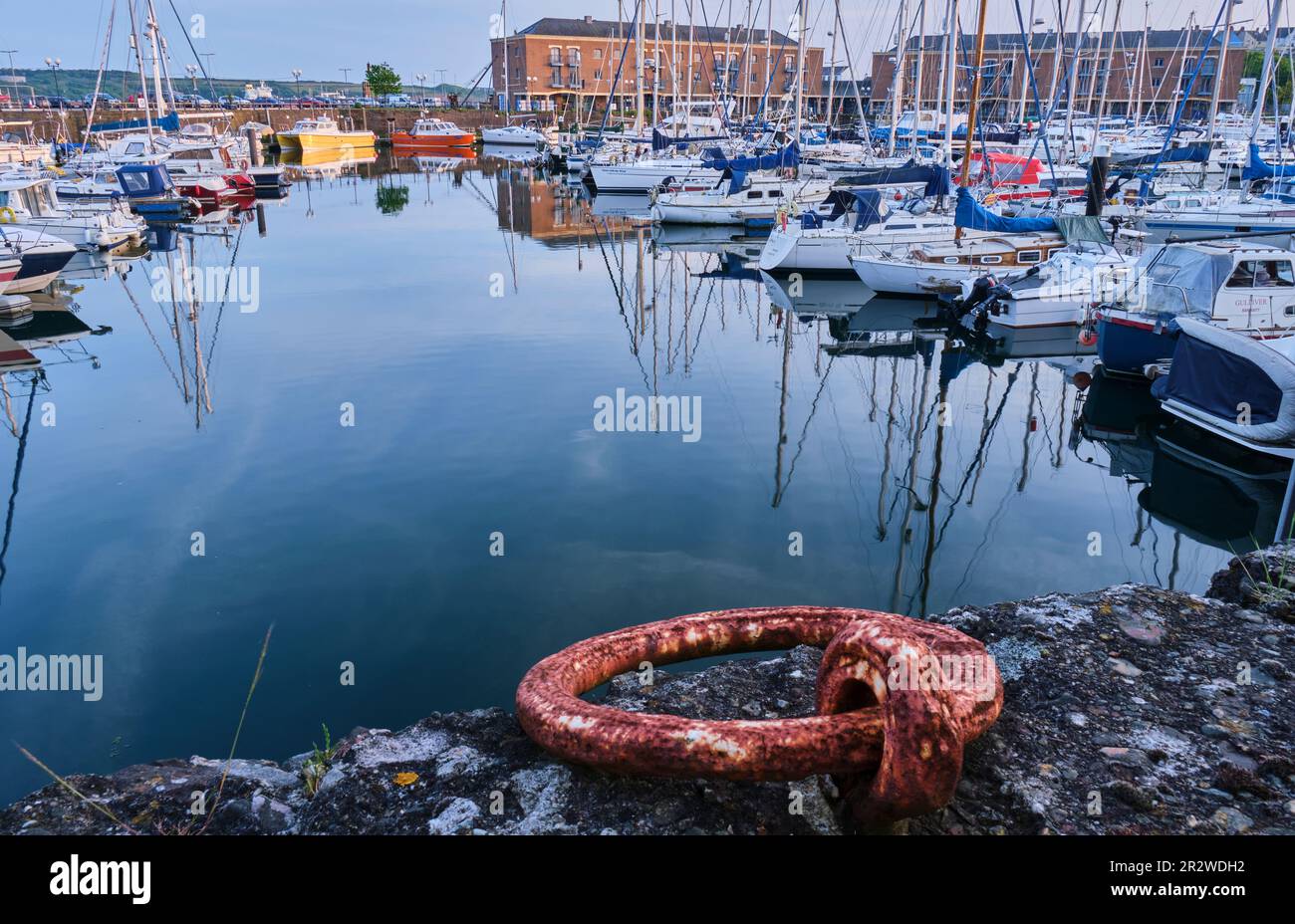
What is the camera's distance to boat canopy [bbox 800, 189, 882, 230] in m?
25.2

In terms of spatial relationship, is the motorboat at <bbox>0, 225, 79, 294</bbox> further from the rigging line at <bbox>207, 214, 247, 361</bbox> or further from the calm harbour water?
the rigging line at <bbox>207, 214, 247, 361</bbox>

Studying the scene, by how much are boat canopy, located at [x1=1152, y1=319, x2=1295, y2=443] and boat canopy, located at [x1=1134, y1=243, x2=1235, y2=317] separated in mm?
2084

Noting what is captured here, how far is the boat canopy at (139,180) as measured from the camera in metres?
38.3

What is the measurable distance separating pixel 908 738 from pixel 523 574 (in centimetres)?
707

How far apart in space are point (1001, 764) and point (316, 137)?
80.4m

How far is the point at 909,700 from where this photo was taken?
259cm

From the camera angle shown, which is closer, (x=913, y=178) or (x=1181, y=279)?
(x=1181, y=279)

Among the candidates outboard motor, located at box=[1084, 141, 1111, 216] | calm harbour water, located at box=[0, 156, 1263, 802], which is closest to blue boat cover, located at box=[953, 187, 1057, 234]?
calm harbour water, located at box=[0, 156, 1263, 802]

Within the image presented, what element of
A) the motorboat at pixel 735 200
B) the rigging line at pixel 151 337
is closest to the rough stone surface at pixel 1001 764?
the rigging line at pixel 151 337

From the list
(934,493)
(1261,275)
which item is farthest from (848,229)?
(934,493)

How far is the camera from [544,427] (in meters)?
14.3

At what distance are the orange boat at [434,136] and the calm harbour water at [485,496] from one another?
6636cm

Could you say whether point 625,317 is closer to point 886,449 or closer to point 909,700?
point 886,449

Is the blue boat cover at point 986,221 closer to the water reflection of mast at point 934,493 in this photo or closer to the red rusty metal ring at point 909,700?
the water reflection of mast at point 934,493
